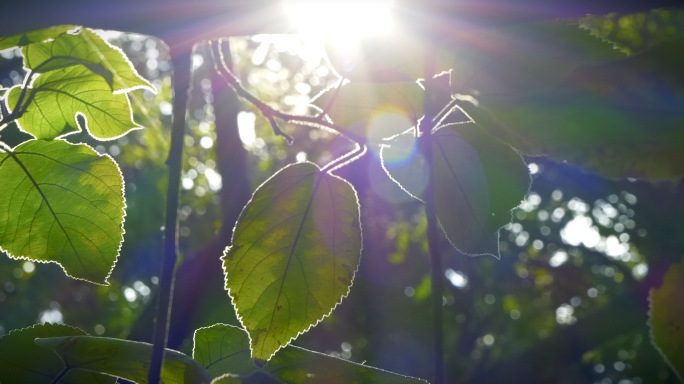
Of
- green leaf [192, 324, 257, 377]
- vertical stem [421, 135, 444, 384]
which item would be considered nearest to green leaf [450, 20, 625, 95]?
vertical stem [421, 135, 444, 384]

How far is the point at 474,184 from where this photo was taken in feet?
1.95

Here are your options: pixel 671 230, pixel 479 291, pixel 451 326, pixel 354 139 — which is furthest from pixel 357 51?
pixel 479 291

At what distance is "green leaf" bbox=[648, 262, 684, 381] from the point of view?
478mm

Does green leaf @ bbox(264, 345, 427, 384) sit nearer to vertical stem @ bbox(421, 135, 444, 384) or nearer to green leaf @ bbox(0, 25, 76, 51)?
vertical stem @ bbox(421, 135, 444, 384)

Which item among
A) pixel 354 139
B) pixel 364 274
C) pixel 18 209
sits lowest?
pixel 364 274

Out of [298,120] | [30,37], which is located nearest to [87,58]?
[30,37]

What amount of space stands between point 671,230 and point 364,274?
312 cm

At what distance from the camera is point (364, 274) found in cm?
636

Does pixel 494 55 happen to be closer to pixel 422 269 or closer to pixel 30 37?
pixel 30 37

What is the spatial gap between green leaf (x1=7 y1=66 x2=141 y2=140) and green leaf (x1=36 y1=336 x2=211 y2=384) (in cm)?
24

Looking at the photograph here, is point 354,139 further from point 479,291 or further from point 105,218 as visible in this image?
point 479,291

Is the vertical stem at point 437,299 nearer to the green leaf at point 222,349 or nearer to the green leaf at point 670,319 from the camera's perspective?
the green leaf at point 670,319

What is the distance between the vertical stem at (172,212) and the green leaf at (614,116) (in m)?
0.24

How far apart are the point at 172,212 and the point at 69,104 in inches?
11.7
